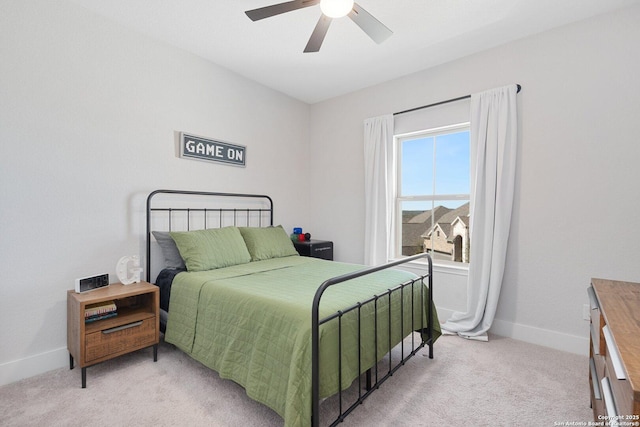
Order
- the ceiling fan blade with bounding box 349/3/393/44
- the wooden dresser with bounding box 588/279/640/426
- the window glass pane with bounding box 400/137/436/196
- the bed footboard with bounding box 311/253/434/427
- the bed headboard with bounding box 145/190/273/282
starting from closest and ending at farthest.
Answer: the wooden dresser with bounding box 588/279/640/426 → the bed footboard with bounding box 311/253/434/427 → the ceiling fan blade with bounding box 349/3/393/44 → the bed headboard with bounding box 145/190/273/282 → the window glass pane with bounding box 400/137/436/196

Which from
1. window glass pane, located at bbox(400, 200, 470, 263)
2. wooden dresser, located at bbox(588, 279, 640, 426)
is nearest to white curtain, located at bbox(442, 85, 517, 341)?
window glass pane, located at bbox(400, 200, 470, 263)

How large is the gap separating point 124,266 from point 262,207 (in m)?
1.68

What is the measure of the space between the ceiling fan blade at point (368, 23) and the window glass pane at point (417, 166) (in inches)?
62.9

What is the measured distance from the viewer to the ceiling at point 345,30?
229 centimetres

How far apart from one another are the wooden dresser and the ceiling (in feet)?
6.82

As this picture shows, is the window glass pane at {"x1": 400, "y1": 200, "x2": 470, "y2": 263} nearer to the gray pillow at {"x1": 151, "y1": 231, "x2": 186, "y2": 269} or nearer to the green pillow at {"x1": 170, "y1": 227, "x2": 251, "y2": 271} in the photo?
the green pillow at {"x1": 170, "y1": 227, "x2": 251, "y2": 271}

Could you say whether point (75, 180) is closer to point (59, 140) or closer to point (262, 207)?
point (59, 140)

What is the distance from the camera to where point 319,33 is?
2.07 meters

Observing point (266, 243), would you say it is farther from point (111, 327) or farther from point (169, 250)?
point (111, 327)

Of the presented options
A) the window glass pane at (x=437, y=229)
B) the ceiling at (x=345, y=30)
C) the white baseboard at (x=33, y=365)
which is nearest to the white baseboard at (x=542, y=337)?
the window glass pane at (x=437, y=229)

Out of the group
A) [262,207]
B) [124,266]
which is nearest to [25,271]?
[124,266]

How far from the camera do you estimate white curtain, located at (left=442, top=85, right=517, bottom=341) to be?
8.93 ft

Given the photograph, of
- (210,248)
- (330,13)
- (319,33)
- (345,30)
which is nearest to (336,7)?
(330,13)

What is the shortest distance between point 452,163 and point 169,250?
2947 mm
